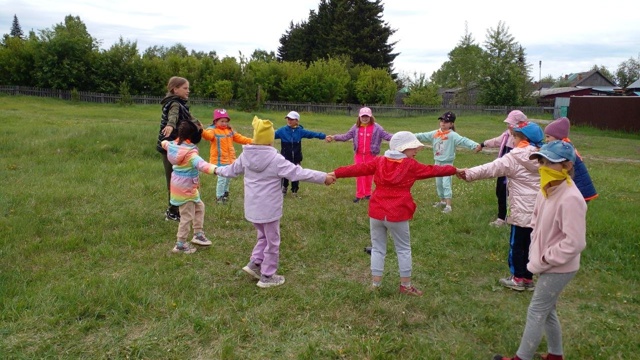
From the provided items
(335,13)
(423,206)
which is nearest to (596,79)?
(335,13)

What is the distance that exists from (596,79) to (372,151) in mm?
82033

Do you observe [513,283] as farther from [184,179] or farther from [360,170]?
[184,179]

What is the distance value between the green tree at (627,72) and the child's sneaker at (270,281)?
322ft

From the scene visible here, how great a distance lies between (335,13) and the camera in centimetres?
4884

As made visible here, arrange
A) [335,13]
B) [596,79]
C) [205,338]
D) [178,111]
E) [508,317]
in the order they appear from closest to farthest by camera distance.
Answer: [205,338], [508,317], [178,111], [335,13], [596,79]

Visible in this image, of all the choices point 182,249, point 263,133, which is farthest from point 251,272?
point 263,133

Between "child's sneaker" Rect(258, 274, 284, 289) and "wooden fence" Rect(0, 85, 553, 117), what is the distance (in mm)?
30958

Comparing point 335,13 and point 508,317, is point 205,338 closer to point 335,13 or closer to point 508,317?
point 508,317

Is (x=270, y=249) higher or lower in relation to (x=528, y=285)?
higher

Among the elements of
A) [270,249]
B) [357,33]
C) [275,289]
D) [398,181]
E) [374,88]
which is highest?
[357,33]

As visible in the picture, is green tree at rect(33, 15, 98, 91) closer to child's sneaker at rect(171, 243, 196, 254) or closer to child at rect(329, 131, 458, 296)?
child's sneaker at rect(171, 243, 196, 254)

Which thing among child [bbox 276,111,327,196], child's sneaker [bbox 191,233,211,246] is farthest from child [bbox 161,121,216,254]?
child [bbox 276,111,327,196]

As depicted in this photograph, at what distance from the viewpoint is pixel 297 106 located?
3800cm

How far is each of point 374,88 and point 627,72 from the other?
71587 mm
